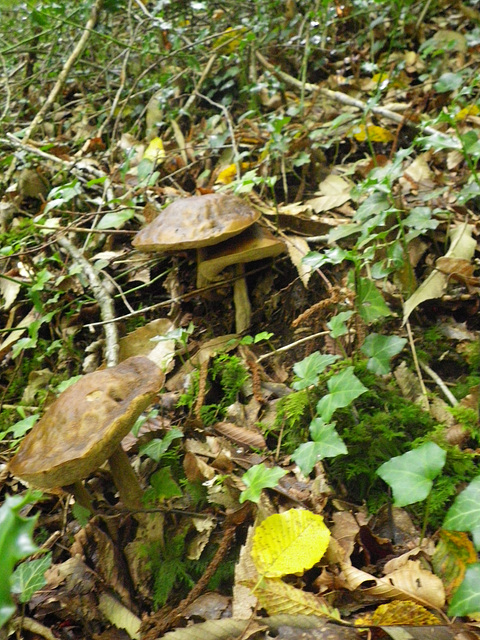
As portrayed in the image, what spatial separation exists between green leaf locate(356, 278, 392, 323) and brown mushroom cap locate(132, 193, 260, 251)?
841mm

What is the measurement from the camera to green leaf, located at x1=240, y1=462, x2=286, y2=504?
6.20 ft

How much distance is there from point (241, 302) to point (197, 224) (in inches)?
24.0

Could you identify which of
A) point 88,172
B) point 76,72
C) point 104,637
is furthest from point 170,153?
point 104,637

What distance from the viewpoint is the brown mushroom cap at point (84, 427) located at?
5.94 feet

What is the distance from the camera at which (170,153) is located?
4.40m

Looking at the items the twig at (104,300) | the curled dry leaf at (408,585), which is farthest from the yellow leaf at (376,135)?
the curled dry leaf at (408,585)

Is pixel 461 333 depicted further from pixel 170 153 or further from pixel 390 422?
pixel 170 153

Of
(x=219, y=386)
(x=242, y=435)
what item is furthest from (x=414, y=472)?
(x=219, y=386)

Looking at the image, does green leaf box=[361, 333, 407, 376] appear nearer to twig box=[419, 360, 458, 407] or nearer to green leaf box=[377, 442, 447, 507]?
twig box=[419, 360, 458, 407]

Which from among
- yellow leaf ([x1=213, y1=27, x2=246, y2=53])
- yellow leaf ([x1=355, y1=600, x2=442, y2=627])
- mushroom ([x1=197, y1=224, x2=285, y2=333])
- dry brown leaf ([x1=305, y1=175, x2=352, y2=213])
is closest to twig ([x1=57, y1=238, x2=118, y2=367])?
mushroom ([x1=197, y1=224, x2=285, y2=333])

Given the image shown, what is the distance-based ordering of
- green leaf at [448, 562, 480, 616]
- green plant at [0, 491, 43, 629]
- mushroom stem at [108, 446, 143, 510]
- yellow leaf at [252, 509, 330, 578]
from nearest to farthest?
green plant at [0, 491, 43, 629] < green leaf at [448, 562, 480, 616] < yellow leaf at [252, 509, 330, 578] < mushroom stem at [108, 446, 143, 510]

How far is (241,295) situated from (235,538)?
153 centimetres

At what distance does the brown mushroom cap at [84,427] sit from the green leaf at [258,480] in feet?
1.63

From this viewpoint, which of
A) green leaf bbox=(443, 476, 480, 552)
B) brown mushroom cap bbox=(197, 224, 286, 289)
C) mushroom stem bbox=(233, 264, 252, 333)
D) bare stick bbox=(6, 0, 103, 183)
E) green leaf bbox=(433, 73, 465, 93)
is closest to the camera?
green leaf bbox=(443, 476, 480, 552)
